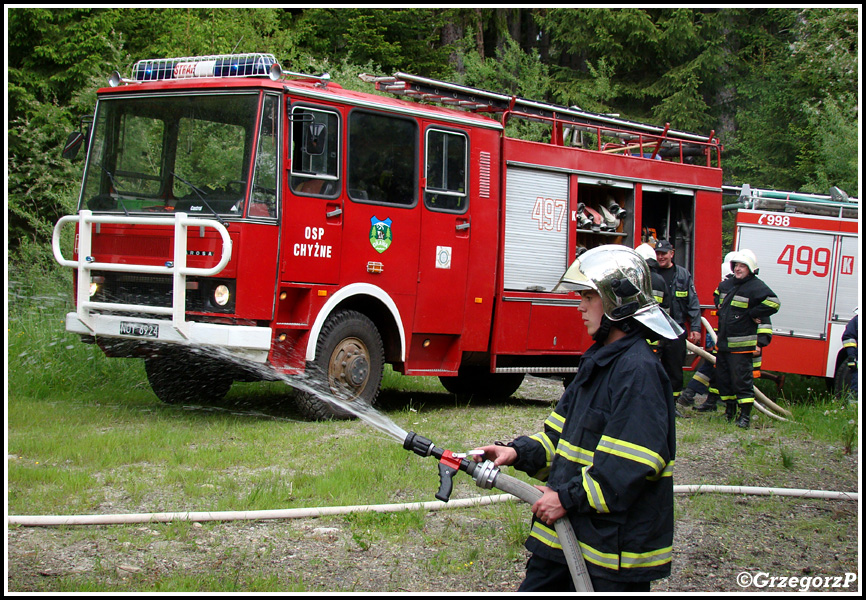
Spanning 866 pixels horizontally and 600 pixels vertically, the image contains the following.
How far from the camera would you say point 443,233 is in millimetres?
9359

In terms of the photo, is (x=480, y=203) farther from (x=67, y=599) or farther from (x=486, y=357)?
(x=67, y=599)

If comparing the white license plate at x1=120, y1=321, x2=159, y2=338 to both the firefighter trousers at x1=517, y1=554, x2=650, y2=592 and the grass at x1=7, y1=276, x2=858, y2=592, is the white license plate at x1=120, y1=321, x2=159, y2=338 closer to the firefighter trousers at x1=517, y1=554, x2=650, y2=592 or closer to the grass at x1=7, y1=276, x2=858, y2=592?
the grass at x1=7, y1=276, x2=858, y2=592

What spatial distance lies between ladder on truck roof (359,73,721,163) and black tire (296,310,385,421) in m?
2.76

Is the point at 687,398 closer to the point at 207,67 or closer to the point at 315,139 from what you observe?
the point at 315,139

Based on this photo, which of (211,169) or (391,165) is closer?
(211,169)

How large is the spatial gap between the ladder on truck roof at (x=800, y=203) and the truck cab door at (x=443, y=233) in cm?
600

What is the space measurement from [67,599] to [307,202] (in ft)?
15.8

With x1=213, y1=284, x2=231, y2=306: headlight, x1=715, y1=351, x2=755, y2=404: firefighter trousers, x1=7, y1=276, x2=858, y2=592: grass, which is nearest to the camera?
x1=7, y1=276, x2=858, y2=592: grass

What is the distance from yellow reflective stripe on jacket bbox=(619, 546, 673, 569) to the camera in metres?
3.05

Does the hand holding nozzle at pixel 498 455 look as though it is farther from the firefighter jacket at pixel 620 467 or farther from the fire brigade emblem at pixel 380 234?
A: the fire brigade emblem at pixel 380 234

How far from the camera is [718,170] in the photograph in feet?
41.7

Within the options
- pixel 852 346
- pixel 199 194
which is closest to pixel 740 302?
pixel 852 346

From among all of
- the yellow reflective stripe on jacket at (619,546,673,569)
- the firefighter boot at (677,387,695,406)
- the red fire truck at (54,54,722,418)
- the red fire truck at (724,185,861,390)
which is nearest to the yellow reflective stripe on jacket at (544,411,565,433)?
the yellow reflective stripe on jacket at (619,546,673,569)

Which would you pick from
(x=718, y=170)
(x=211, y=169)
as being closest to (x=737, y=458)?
(x=211, y=169)
